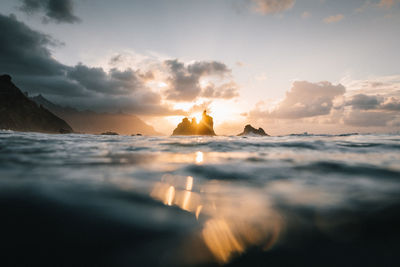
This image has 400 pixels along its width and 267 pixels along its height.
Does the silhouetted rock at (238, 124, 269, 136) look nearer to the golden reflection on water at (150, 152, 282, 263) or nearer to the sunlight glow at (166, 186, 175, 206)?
the golden reflection on water at (150, 152, 282, 263)

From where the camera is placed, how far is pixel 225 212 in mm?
2406

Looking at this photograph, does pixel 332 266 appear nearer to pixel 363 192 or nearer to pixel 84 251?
pixel 84 251

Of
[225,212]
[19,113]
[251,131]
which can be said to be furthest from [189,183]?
[19,113]

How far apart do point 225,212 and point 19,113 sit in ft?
664

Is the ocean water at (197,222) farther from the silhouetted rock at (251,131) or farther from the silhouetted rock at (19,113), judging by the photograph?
the silhouetted rock at (251,131)

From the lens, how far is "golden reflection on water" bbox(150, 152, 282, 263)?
1743mm

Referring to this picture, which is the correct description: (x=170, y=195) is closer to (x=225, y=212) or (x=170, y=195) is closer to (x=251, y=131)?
(x=225, y=212)

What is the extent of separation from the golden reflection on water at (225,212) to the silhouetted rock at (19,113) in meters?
170

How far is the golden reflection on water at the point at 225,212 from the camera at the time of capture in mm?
1743

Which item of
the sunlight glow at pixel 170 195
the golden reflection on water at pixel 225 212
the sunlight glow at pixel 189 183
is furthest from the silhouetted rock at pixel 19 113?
the golden reflection on water at pixel 225 212

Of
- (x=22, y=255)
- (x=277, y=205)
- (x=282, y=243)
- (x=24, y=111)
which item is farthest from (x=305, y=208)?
(x=24, y=111)

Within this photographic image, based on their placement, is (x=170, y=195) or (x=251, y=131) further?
(x=251, y=131)

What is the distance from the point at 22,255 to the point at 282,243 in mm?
2225

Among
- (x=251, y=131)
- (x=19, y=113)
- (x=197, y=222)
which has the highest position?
(x=19, y=113)
